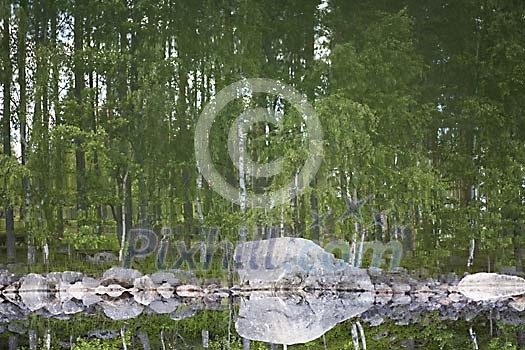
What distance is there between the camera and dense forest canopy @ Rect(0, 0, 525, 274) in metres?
11.1

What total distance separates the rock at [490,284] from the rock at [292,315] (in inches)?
69.2

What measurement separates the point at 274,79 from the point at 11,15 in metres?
4.47

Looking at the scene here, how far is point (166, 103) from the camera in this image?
11.4 meters

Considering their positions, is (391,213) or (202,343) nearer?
(202,343)

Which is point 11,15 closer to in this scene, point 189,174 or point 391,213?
point 189,174

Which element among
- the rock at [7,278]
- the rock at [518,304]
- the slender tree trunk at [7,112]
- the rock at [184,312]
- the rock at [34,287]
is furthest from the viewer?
the slender tree trunk at [7,112]

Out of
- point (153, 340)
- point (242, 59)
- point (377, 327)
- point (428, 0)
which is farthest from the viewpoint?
point (428, 0)

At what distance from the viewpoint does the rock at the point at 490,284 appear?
10130 mm

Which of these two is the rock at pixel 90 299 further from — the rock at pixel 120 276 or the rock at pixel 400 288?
the rock at pixel 400 288

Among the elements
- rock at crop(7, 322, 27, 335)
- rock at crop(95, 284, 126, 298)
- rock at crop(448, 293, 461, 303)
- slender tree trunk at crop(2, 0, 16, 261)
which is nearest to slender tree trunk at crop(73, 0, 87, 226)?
slender tree trunk at crop(2, 0, 16, 261)

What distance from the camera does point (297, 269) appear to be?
10.0 m

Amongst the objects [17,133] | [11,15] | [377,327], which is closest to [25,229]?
[17,133]

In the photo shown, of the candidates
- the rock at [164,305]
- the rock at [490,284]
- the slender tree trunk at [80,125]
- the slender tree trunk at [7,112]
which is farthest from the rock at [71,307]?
the rock at [490,284]

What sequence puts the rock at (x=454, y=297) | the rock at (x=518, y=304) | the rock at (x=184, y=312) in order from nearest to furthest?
the rock at (x=184, y=312) → the rock at (x=518, y=304) → the rock at (x=454, y=297)
